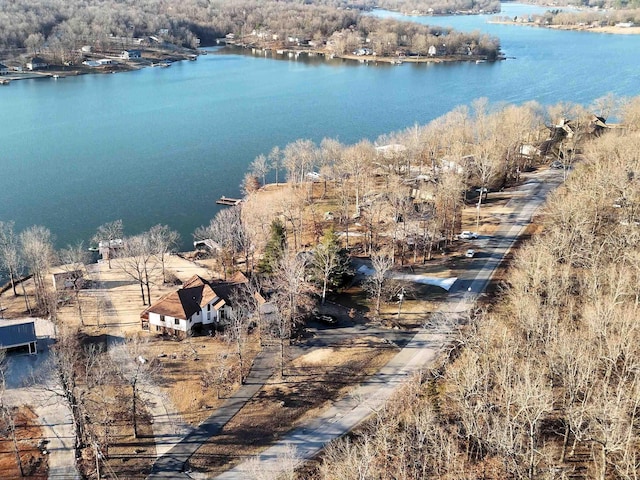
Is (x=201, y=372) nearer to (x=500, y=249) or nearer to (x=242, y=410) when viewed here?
(x=242, y=410)

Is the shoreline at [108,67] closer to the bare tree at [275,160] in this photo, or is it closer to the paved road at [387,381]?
the bare tree at [275,160]

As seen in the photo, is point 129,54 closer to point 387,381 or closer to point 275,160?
point 275,160

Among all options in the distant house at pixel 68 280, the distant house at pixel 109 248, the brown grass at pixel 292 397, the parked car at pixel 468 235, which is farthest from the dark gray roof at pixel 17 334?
the parked car at pixel 468 235

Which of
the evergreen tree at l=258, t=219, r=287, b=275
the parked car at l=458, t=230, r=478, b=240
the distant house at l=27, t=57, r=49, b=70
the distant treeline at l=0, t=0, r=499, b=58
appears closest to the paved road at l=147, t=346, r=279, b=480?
the evergreen tree at l=258, t=219, r=287, b=275

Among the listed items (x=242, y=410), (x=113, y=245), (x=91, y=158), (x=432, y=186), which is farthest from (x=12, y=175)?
(x=242, y=410)

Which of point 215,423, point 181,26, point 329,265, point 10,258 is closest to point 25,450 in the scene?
point 215,423
